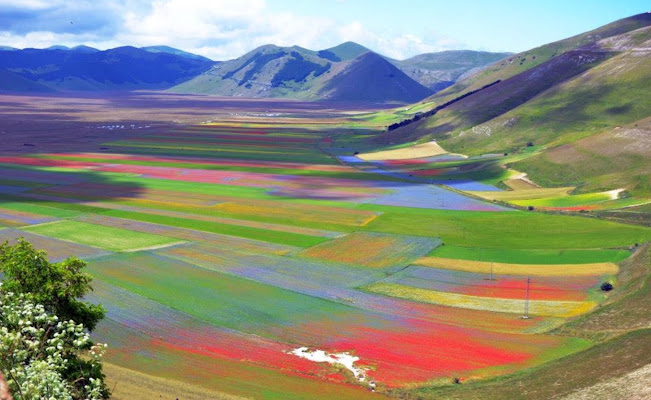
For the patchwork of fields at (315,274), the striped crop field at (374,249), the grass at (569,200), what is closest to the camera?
the patchwork of fields at (315,274)

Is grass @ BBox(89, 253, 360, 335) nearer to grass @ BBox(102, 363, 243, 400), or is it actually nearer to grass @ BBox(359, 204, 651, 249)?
grass @ BBox(102, 363, 243, 400)

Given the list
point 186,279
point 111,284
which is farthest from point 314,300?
point 111,284

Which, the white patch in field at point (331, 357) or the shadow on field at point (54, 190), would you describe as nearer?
the white patch in field at point (331, 357)

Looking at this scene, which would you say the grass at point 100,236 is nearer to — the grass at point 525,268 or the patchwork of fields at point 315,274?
the patchwork of fields at point 315,274

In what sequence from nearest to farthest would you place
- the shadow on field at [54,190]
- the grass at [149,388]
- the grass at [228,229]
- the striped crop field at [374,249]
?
the grass at [149,388]
the striped crop field at [374,249]
the grass at [228,229]
the shadow on field at [54,190]

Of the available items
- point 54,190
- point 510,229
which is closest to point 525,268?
point 510,229

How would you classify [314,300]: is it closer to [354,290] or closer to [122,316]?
[354,290]

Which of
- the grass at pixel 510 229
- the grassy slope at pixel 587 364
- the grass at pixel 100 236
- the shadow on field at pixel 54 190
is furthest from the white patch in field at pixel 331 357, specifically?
the shadow on field at pixel 54 190
